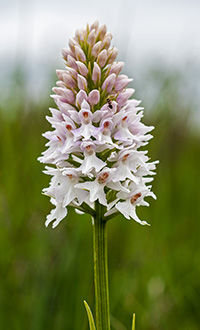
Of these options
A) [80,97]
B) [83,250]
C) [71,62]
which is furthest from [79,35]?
[83,250]

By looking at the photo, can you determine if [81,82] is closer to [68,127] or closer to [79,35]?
[68,127]

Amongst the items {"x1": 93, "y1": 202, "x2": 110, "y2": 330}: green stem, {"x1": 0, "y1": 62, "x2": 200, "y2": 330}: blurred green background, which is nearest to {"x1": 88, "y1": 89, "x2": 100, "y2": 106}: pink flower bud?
{"x1": 93, "y1": 202, "x2": 110, "y2": 330}: green stem

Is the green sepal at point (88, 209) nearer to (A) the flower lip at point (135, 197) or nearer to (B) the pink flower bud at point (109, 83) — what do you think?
(A) the flower lip at point (135, 197)

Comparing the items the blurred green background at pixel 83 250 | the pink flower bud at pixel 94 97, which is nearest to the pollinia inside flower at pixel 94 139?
the pink flower bud at pixel 94 97

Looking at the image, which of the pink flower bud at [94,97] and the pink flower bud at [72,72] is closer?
the pink flower bud at [94,97]

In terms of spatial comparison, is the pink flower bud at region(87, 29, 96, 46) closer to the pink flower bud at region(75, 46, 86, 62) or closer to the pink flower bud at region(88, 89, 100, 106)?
the pink flower bud at region(75, 46, 86, 62)

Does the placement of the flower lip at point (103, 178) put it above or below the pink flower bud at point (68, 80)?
below
